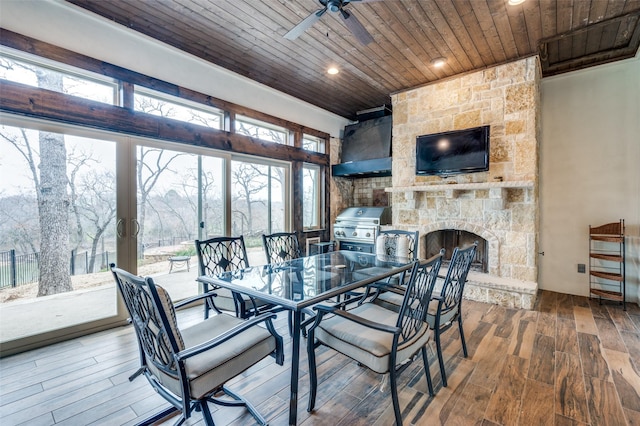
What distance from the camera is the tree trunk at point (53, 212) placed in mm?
2619

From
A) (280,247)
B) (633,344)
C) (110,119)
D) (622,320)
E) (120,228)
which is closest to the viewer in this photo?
(633,344)

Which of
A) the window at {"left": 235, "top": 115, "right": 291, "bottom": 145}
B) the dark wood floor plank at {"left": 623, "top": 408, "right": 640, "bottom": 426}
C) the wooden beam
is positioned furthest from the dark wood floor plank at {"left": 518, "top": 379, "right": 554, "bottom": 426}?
the window at {"left": 235, "top": 115, "right": 291, "bottom": 145}

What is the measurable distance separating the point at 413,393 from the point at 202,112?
3.74 meters

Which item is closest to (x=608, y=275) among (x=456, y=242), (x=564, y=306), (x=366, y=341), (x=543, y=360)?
(x=564, y=306)

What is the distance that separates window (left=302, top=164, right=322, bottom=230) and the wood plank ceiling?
1.58 meters

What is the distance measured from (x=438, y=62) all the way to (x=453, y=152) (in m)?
1.16

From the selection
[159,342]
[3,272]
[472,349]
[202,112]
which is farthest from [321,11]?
[3,272]

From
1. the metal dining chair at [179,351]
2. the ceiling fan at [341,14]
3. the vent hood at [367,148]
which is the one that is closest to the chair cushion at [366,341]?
the metal dining chair at [179,351]

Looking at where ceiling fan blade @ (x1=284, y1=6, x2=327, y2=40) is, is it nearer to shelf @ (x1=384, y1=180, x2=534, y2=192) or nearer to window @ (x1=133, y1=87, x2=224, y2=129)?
window @ (x1=133, y1=87, x2=224, y2=129)

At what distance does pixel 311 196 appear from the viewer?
535cm

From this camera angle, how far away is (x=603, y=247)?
151 inches

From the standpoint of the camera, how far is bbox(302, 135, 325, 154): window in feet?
17.3

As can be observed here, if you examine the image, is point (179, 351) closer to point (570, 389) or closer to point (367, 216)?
point (570, 389)

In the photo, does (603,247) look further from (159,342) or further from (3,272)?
(3,272)
